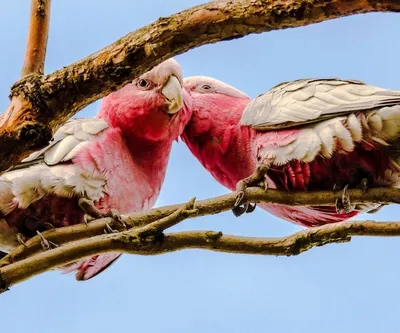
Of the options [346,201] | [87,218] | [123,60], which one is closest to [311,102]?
[346,201]

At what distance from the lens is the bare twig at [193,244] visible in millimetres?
1774

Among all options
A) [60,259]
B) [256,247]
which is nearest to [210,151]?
[256,247]

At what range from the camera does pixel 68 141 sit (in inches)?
103

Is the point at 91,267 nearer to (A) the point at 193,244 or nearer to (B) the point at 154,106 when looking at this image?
(B) the point at 154,106

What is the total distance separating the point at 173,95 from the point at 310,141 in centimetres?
61

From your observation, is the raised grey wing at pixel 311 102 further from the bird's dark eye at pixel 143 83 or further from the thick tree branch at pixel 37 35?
the thick tree branch at pixel 37 35

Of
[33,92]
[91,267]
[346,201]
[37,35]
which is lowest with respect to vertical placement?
[91,267]

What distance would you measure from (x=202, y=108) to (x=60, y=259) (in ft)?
4.19

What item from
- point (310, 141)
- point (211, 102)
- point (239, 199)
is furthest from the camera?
point (211, 102)

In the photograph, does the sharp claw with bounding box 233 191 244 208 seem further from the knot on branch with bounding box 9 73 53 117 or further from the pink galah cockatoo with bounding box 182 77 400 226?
the knot on branch with bounding box 9 73 53 117

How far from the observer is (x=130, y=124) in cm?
277

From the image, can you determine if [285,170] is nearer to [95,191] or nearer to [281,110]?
[281,110]

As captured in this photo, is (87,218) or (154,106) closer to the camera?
(87,218)

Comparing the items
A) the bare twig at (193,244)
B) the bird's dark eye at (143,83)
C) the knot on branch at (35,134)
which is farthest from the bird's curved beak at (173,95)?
the knot on branch at (35,134)
